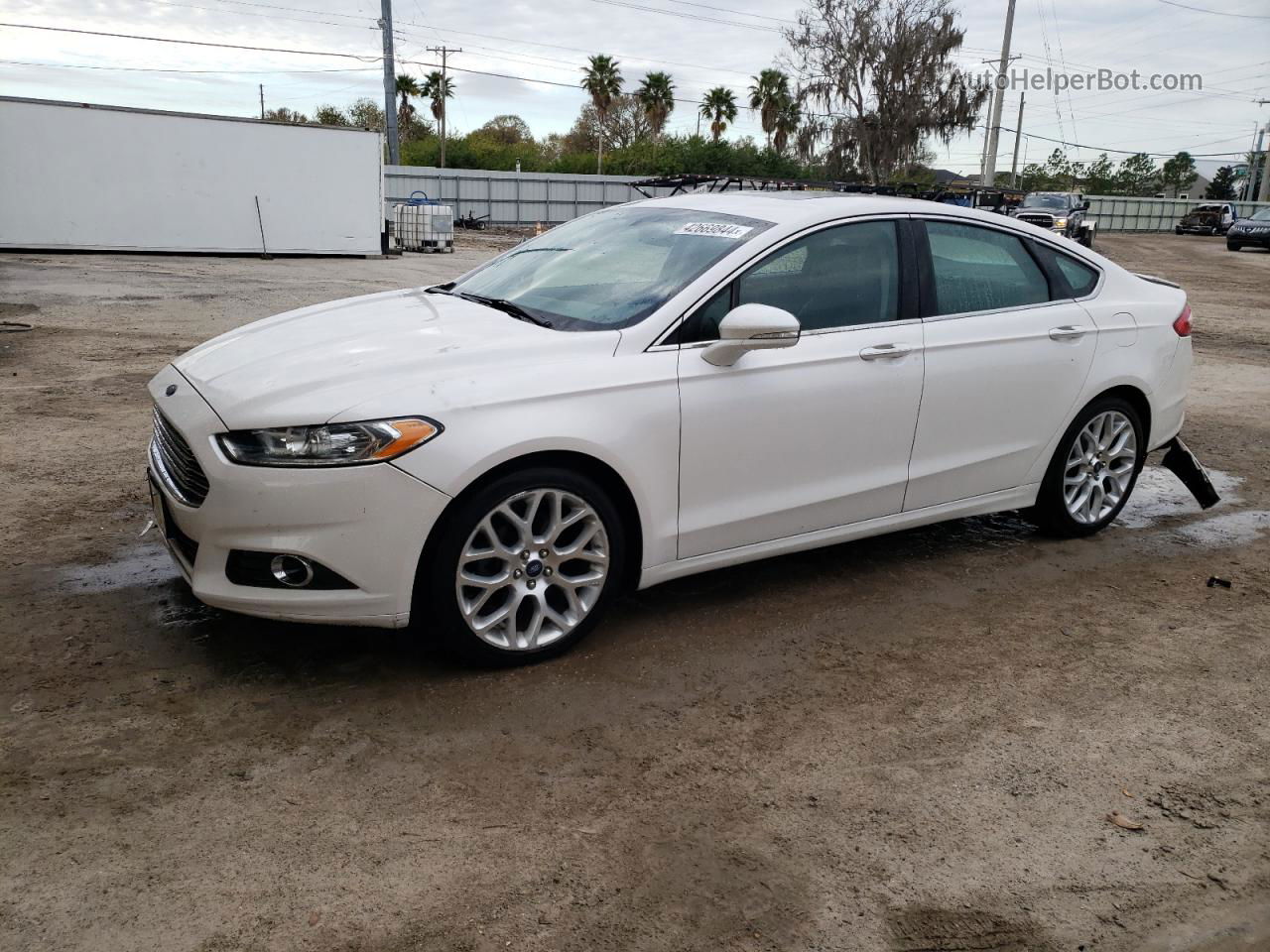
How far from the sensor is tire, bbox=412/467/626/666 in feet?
11.5

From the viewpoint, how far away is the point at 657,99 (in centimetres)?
7375

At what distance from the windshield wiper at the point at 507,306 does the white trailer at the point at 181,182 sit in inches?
945

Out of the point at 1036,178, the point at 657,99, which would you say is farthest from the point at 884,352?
the point at 1036,178

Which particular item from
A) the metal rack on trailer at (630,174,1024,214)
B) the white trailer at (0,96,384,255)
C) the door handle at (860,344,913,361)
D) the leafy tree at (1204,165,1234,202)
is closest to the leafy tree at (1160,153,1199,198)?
the leafy tree at (1204,165,1234,202)

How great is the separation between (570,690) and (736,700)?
57cm

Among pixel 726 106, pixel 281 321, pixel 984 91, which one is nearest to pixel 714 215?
pixel 281 321

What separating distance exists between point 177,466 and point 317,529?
0.70 m

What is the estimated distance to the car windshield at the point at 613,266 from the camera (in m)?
4.07

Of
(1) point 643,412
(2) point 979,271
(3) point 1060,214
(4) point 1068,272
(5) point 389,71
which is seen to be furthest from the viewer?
(5) point 389,71

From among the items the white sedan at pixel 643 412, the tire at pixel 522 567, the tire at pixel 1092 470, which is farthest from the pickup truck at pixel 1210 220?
the tire at pixel 522 567

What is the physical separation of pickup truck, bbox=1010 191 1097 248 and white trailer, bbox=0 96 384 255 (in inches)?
674

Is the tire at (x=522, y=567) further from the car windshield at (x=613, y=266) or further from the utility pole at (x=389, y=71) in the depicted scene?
the utility pole at (x=389, y=71)

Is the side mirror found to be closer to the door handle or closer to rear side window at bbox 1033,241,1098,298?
the door handle

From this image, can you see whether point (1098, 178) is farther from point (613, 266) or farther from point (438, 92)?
point (613, 266)
